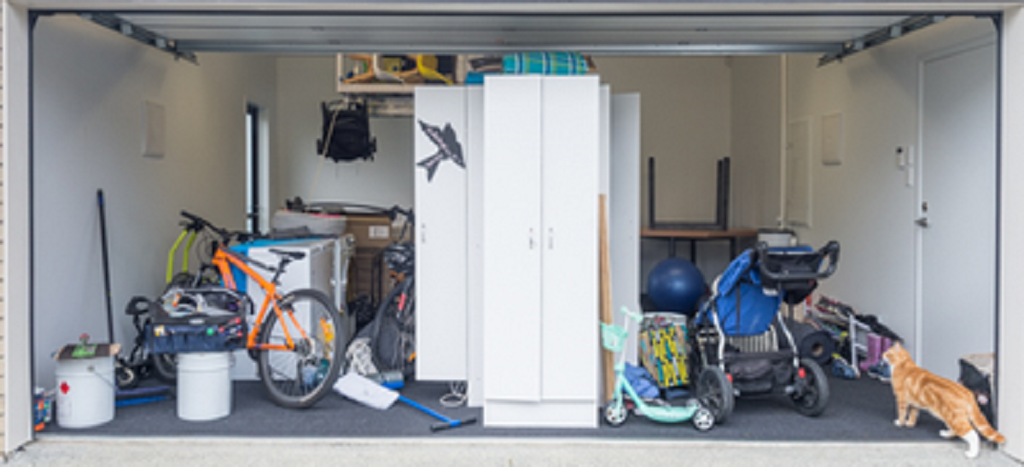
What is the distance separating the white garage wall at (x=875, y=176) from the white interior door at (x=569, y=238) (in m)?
2.48

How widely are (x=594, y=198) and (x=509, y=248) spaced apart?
51 cm

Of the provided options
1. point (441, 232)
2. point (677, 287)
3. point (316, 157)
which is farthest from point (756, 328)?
point (316, 157)

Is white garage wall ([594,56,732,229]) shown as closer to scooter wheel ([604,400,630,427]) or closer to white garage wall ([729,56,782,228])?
white garage wall ([729,56,782,228])

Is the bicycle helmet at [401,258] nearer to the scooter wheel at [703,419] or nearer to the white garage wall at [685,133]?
the scooter wheel at [703,419]

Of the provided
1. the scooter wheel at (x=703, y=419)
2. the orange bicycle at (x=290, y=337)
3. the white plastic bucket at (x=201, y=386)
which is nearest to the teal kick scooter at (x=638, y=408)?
the scooter wheel at (x=703, y=419)

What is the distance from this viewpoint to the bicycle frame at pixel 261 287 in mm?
4598

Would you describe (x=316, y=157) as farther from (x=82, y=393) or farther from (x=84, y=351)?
(x=82, y=393)

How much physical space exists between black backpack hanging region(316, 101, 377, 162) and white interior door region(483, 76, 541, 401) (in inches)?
144

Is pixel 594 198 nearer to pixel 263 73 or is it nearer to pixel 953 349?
pixel 953 349

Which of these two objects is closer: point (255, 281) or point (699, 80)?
point (255, 281)

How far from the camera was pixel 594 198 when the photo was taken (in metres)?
4.02

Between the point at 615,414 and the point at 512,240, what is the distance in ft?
3.43

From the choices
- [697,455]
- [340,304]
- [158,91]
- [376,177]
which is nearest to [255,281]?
[340,304]

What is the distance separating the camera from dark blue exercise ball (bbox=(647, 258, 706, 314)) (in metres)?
6.49
